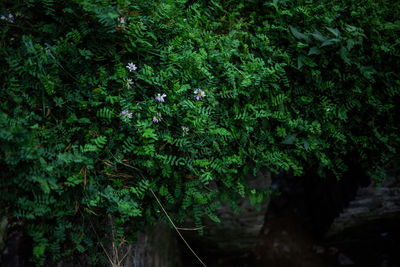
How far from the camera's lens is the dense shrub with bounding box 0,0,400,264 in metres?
1.55

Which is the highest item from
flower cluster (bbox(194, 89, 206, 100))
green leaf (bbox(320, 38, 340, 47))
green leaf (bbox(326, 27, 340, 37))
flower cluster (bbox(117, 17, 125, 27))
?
green leaf (bbox(326, 27, 340, 37))

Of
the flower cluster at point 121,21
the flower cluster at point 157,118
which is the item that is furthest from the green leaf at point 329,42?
the flower cluster at point 121,21

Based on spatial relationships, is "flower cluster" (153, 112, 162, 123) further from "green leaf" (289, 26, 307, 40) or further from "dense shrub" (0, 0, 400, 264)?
"green leaf" (289, 26, 307, 40)

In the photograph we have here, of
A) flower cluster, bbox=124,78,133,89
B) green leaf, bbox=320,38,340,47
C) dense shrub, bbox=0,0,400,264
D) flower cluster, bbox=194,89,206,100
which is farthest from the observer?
green leaf, bbox=320,38,340,47

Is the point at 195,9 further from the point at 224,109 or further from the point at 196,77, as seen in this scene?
the point at 224,109

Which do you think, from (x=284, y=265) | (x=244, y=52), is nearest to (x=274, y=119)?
(x=244, y=52)

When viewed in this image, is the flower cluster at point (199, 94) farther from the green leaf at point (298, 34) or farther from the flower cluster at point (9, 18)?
the flower cluster at point (9, 18)

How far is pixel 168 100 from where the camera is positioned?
1.83m

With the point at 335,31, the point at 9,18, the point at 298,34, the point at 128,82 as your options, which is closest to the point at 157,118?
the point at 128,82

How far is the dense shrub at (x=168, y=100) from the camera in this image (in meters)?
1.55

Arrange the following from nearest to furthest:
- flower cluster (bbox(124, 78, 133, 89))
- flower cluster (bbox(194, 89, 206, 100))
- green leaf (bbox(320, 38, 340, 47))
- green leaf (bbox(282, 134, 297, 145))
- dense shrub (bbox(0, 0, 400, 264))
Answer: dense shrub (bbox(0, 0, 400, 264)) < flower cluster (bbox(124, 78, 133, 89)) < flower cluster (bbox(194, 89, 206, 100)) < green leaf (bbox(320, 38, 340, 47)) < green leaf (bbox(282, 134, 297, 145))

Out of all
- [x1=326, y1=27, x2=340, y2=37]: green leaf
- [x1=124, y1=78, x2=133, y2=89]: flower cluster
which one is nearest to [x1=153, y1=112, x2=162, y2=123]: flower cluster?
[x1=124, y1=78, x2=133, y2=89]: flower cluster

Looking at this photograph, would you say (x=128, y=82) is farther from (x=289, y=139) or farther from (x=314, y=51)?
(x=314, y=51)

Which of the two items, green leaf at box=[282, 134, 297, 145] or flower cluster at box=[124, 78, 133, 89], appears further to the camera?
green leaf at box=[282, 134, 297, 145]
